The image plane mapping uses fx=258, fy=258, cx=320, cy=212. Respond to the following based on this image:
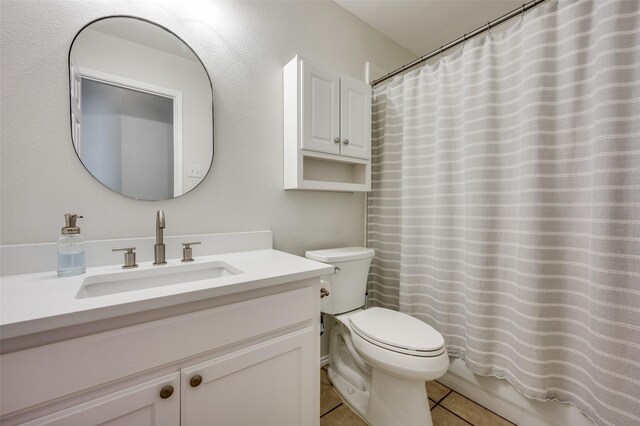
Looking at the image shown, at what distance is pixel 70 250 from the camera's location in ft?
2.78

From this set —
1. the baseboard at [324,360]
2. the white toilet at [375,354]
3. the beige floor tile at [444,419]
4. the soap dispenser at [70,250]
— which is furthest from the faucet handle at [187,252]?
the beige floor tile at [444,419]

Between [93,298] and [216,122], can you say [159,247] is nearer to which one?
[93,298]

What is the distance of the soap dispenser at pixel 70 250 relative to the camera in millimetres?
831

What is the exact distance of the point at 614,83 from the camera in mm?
916

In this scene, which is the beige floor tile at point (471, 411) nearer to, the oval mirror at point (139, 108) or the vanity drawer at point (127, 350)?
the vanity drawer at point (127, 350)

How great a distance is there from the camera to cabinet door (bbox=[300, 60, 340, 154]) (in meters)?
1.37

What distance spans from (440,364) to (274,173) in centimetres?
117

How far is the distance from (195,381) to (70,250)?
2.00ft

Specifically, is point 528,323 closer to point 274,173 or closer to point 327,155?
point 327,155

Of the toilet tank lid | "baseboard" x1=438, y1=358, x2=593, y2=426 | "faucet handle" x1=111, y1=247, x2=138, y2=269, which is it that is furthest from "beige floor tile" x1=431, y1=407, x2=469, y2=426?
"faucet handle" x1=111, y1=247, x2=138, y2=269

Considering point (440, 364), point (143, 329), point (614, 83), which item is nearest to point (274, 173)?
point (143, 329)

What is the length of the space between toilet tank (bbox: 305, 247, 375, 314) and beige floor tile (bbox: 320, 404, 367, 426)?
1.57 feet

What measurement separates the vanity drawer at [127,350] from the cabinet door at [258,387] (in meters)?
0.05

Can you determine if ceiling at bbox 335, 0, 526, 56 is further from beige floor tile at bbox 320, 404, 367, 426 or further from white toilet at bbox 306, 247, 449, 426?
beige floor tile at bbox 320, 404, 367, 426
